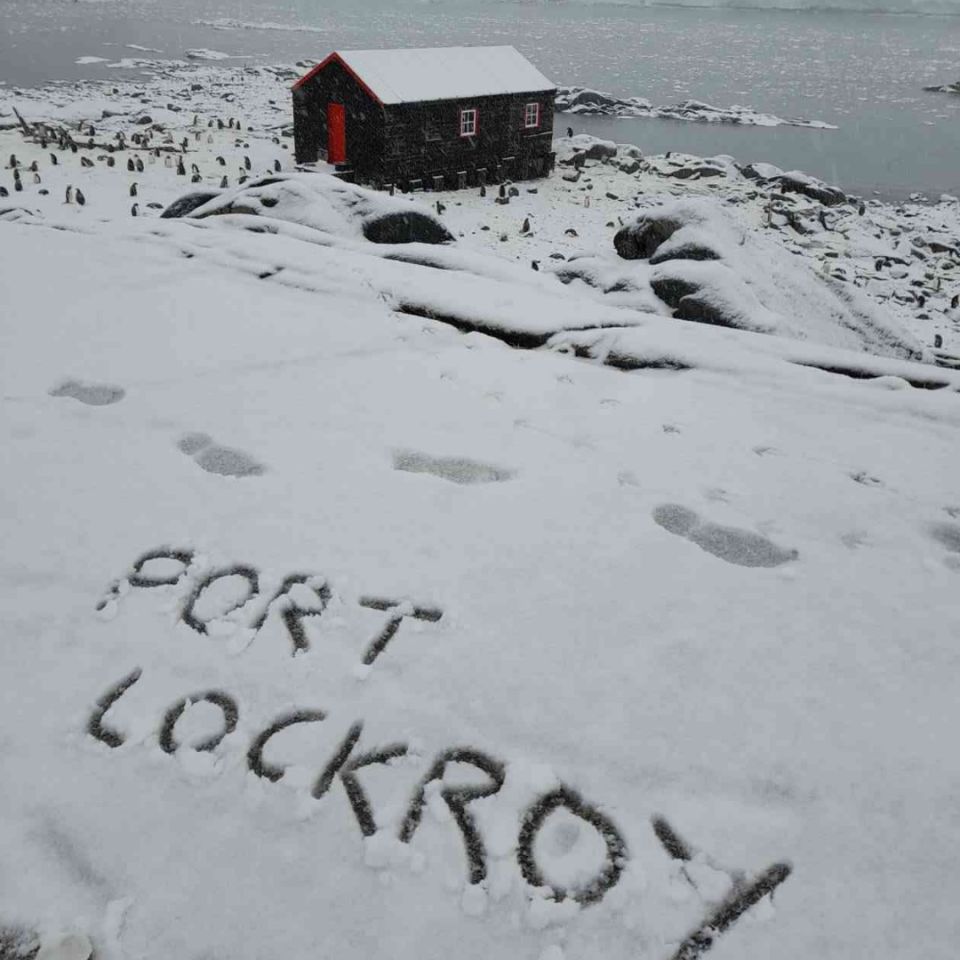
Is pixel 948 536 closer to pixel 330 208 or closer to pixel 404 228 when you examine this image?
pixel 404 228

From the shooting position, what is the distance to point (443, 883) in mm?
1967

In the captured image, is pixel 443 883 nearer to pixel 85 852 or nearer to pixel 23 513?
pixel 85 852

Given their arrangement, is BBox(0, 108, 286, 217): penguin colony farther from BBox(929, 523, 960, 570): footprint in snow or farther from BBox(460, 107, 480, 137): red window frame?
BBox(929, 523, 960, 570): footprint in snow

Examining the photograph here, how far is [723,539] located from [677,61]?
3680 inches

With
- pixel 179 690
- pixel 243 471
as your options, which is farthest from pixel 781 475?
pixel 179 690

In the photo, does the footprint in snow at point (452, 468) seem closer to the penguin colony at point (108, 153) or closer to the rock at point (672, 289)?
the rock at point (672, 289)

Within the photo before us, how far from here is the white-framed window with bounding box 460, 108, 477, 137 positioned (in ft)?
68.1

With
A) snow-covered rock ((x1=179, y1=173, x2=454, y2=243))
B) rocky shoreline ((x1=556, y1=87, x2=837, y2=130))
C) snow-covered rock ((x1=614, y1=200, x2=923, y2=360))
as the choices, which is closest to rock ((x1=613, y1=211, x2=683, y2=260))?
snow-covered rock ((x1=614, y1=200, x2=923, y2=360))

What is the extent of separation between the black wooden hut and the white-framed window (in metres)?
0.03

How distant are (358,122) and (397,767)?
70.2 feet

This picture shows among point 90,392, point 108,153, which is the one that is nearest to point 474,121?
point 108,153

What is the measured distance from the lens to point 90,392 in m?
4.10

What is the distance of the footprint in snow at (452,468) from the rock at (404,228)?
5.39 meters

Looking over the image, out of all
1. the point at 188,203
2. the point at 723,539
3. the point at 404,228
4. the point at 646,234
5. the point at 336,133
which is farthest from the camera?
the point at 336,133
